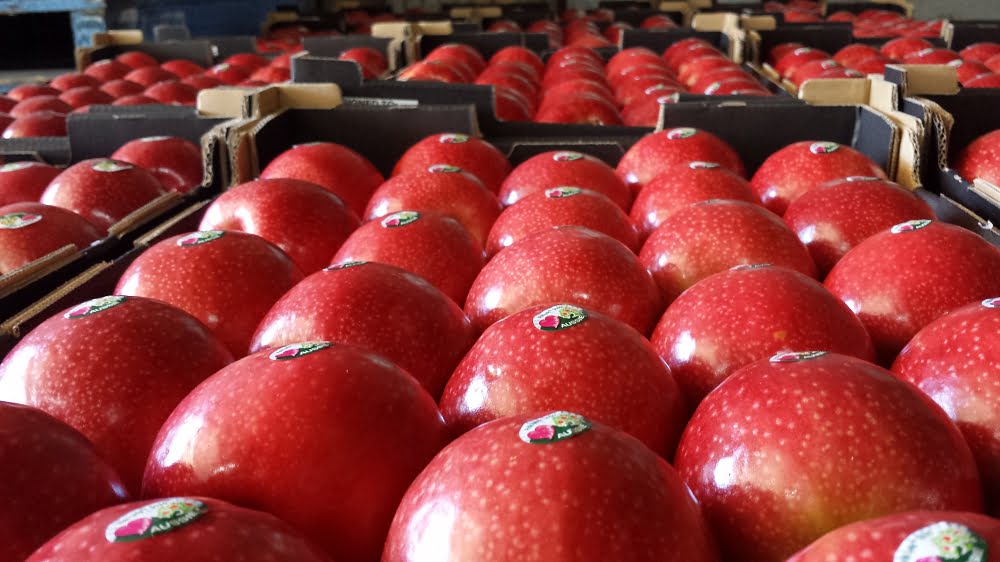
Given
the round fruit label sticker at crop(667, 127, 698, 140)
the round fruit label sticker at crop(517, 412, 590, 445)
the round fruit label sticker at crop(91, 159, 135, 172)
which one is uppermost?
the round fruit label sticker at crop(667, 127, 698, 140)

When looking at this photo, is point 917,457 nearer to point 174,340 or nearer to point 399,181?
point 174,340

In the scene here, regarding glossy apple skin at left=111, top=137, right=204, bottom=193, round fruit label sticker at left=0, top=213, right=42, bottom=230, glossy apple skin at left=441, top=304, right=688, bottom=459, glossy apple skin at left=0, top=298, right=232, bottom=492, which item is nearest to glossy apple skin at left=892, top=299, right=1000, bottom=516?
glossy apple skin at left=441, top=304, right=688, bottom=459

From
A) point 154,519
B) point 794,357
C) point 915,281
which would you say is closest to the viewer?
point 154,519

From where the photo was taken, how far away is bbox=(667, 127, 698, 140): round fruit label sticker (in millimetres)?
2326

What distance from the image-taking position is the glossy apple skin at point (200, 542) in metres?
0.66

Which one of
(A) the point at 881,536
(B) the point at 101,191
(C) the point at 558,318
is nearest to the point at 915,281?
(C) the point at 558,318

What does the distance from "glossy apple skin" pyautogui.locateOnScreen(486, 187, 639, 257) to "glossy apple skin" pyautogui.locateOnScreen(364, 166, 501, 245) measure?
0.17 metres

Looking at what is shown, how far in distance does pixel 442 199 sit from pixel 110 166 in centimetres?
94

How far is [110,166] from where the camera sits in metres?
2.27

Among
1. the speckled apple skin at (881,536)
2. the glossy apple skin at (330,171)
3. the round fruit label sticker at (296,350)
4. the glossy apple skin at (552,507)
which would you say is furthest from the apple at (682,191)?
the speckled apple skin at (881,536)

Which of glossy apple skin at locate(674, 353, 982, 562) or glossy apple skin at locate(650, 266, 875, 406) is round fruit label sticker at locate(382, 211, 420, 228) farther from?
glossy apple skin at locate(674, 353, 982, 562)

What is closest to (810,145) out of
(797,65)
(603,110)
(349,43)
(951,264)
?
(951,264)

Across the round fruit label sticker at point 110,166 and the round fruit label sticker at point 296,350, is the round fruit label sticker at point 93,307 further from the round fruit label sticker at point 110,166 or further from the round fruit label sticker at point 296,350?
the round fruit label sticker at point 110,166

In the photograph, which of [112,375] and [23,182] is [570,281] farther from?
[23,182]
